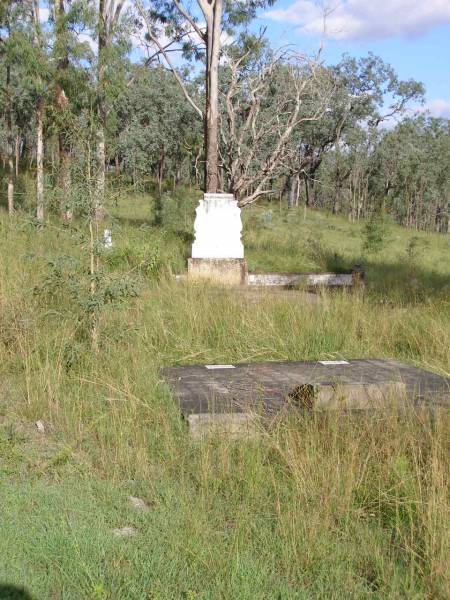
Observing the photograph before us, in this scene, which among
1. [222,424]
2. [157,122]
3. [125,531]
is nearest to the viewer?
[125,531]

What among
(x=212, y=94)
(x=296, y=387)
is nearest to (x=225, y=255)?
(x=212, y=94)

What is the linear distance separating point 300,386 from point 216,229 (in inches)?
332

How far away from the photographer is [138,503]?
3.30 meters

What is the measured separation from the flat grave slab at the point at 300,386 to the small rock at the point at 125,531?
122cm

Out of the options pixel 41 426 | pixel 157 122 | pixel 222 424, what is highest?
pixel 157 122

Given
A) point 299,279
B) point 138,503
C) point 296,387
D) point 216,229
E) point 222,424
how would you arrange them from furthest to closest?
point 216,229
point 299,279
point 296,387
point 222,424
point 138,503

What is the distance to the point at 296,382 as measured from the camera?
5473 millimetres

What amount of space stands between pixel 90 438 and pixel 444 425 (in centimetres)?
212

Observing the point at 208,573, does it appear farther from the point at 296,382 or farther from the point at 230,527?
the point at 296,382

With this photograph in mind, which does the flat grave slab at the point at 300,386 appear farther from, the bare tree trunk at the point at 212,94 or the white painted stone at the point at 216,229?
the bare tree trunk at the point at 212,94

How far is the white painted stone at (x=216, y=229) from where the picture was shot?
1287 centimetres

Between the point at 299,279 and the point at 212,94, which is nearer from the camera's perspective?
the point at 299,279

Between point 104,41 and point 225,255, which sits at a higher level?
point 104,41

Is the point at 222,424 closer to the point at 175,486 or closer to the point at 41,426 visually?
the point at 175,486
